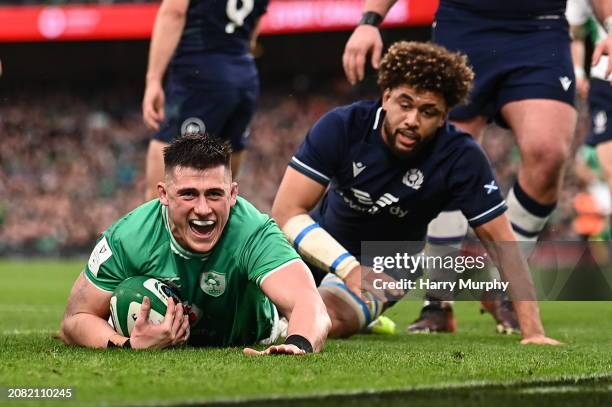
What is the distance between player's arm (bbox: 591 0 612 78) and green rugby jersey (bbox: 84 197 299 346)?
1.79 meters

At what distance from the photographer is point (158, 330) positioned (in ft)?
13.6

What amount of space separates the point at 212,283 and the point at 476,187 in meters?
1.47

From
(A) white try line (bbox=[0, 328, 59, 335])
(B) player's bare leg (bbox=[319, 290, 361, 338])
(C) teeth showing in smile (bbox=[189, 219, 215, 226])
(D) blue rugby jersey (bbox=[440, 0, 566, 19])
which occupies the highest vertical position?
(D) blue rugby jersey (bbox=[440, 0, 566, 19])

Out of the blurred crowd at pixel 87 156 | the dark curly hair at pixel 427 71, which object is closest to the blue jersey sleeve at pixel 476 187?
the dark curly hair at pixel 427 71

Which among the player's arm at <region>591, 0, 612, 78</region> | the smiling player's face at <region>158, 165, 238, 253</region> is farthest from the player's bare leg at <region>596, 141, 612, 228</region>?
the smiling player's face at <region>158, 165, 238, 253</region>

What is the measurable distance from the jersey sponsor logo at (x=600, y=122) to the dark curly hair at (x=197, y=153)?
470cm

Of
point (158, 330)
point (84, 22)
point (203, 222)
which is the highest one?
point (203, 222)

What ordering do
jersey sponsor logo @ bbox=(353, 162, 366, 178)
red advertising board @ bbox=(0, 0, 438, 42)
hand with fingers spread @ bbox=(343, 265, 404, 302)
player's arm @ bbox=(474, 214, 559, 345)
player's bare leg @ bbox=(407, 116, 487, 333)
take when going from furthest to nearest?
red advertising board @ bbox=(0, 0, 438, 42) → player's bare leg @ bbox=(407, 116, 487, 333) → jersey sponsor logo @ bbox=(353, 162, 366, 178) → player's arm @ bbox=(474, 214, 559, 345) → hand with fingers spread @ bbox=(343, 265, 404, 302)

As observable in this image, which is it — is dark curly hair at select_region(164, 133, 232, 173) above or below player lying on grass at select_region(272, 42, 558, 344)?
above

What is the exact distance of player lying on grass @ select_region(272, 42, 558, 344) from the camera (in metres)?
5.00

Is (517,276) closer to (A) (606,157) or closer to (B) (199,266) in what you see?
(B) (199,266)

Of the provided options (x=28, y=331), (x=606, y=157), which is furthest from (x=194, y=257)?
(x=606, y=157)

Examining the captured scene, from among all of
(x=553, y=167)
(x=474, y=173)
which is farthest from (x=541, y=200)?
(x=474, y=173)

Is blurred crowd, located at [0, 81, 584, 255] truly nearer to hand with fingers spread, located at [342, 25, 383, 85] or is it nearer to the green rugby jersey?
hand with fingers spread, located at [342, 25, 383, 85]
